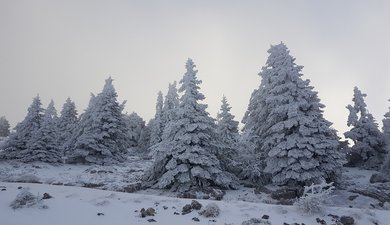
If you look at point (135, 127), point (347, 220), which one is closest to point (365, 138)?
point (347, 220)

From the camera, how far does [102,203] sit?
13.4 m

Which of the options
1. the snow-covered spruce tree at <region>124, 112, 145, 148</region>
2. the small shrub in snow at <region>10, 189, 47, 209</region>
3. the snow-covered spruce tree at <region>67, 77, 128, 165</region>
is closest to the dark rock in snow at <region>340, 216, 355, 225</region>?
the small shrub in snow at <region>10, 189, 47, 209</region>

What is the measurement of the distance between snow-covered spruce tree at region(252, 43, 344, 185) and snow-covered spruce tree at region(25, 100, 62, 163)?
21.0 metres

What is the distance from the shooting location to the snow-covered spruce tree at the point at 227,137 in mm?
24953

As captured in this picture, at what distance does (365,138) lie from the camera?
126ft

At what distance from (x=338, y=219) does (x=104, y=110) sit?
3122 centimetres

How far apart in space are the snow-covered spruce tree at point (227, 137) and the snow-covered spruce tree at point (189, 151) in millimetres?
1309

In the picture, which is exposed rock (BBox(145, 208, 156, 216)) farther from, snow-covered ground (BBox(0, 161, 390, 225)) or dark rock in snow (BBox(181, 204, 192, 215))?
dark rock in snow (BBox(181, 204, 192, 215))

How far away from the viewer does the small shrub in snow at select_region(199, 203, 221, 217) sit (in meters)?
12.6

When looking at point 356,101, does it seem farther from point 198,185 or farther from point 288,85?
point 198,185

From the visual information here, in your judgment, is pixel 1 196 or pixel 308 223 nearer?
pixel 308 223

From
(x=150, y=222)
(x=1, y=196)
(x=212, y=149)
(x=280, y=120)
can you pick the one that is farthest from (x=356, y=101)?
(x=1, y=196)

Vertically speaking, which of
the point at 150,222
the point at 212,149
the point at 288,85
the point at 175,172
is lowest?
the point at 150,222

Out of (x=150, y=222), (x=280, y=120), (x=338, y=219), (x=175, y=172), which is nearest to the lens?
(x=150, y=222)
